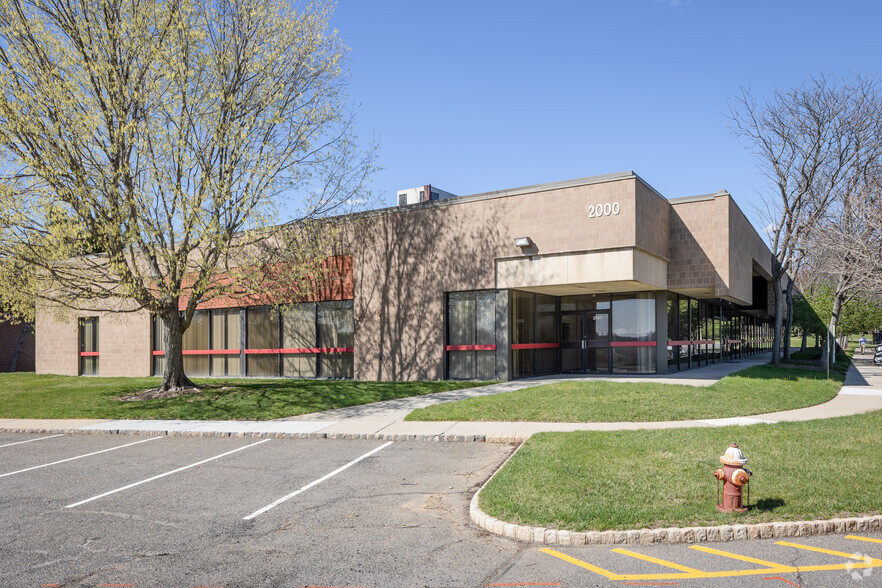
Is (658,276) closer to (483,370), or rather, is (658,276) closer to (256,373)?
(483,370)

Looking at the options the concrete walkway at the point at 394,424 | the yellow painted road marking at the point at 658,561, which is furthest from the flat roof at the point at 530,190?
the yellow painted road marking at the point at 658,561

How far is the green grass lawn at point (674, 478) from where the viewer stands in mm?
6754

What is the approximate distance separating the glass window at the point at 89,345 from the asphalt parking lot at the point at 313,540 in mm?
23185

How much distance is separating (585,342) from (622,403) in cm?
916

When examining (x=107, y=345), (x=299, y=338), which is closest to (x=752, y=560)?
(x=299, y=338)

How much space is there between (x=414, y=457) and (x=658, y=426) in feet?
16.6

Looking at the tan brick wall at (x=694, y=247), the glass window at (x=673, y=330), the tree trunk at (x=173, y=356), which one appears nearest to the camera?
the tree trunk at (x=173, y=356)

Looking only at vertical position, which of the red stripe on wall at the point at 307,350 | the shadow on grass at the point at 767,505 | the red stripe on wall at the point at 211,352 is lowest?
the shadow on grass at the point at 767,505

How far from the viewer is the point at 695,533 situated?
20.7 ft

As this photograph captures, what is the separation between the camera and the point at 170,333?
2052 centimetres

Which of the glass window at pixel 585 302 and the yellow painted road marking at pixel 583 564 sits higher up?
the glass window at pixel 585 302

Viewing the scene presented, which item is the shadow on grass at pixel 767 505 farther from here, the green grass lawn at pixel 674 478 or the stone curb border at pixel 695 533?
the stone curb border at pixel 695 533

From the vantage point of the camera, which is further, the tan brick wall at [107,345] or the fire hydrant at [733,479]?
the tan brick wall at [107,345]

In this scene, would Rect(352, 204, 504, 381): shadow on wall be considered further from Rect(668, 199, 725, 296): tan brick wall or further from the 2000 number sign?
Rect(668, 199, 725, 296): tan brick wall
